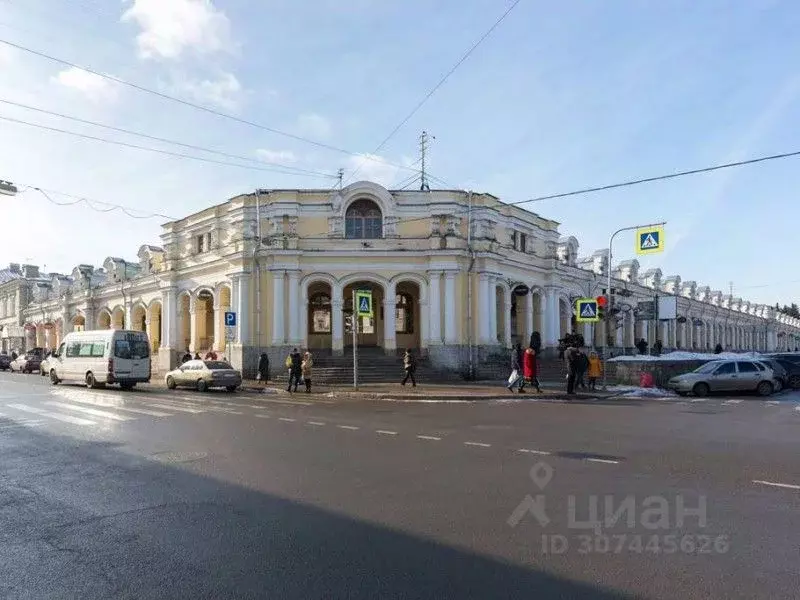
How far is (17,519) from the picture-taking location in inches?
253

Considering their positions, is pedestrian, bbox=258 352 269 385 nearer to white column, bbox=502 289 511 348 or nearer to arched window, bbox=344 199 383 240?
arched window, bbox=344 199 383 240

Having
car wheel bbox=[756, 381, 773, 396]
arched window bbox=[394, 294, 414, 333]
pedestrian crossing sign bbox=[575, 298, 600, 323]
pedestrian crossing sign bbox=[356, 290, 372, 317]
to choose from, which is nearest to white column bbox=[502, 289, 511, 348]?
arched window bbox=[394, 294, 414, 333]

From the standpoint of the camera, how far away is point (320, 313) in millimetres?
34594

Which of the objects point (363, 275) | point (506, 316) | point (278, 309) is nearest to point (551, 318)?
point (506, 316)

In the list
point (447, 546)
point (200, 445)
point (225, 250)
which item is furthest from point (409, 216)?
point (447, 546)

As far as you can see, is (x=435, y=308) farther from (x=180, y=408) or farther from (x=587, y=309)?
(x=180, y=408)

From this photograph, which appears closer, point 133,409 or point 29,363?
point 133,409

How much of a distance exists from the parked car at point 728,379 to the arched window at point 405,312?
15.2 m

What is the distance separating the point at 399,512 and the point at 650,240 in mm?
18468

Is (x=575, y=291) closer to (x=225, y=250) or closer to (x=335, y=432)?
(x=225, y=250)

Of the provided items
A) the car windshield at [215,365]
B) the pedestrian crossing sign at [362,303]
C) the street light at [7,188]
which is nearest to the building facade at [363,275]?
the car windshield at [215,365]

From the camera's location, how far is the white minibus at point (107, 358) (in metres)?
26.2

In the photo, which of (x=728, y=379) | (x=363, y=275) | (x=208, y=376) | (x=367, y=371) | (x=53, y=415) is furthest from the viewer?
(x=363, y=275)

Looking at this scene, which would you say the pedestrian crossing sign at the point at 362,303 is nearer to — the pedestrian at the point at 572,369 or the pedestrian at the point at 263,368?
the pedestrian at the point at 263,368
